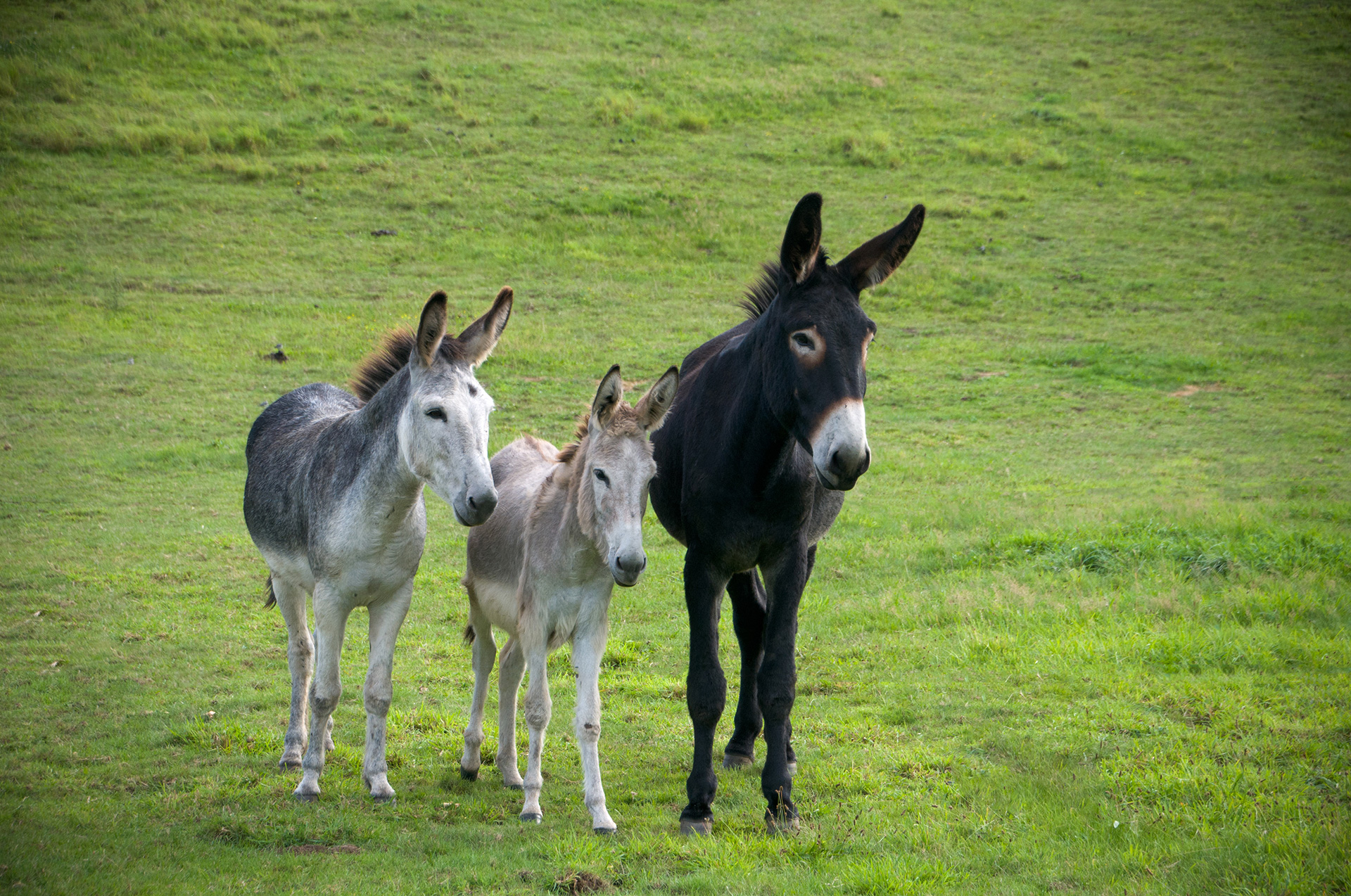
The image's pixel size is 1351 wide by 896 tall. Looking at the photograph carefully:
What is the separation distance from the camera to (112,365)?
1738 cm

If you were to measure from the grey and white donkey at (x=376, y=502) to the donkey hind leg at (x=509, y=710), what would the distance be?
68 cm

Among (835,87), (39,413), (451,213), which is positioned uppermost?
(835,87)

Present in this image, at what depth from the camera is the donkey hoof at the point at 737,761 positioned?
6906 millimetres

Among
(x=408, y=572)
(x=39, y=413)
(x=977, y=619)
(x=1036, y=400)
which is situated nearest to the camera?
(x=408, y=572)

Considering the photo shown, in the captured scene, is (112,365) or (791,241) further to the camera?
(112,365)

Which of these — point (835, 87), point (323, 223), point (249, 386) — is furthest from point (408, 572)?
point (835, 87)

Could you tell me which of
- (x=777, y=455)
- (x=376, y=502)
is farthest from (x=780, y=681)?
(x=376, y=502)

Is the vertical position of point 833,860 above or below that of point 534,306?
above

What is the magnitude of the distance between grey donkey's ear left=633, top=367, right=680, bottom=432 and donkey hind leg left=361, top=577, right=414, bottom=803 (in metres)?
1.65

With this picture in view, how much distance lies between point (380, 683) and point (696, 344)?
43.7 feet

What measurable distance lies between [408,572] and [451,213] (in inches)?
759

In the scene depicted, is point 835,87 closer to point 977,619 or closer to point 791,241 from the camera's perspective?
point 977,619

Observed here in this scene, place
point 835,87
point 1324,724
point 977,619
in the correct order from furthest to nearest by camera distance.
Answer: point 835,87 → point 977,619 → point 1324,724

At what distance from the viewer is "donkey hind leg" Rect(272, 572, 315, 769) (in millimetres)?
6734
